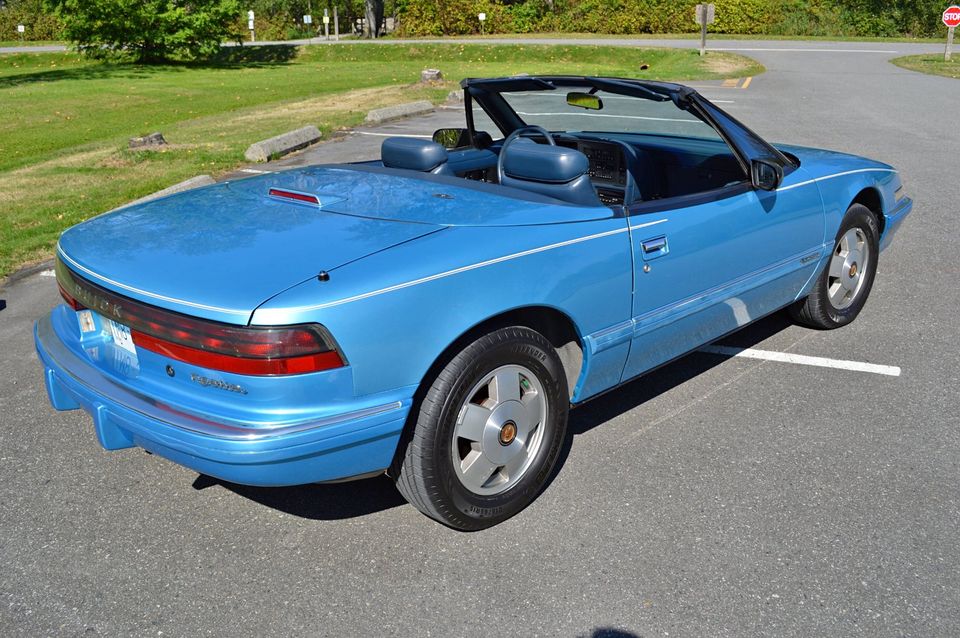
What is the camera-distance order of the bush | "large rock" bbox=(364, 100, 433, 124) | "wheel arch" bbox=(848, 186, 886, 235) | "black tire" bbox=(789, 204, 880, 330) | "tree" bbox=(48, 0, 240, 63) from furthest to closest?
the bush → "tree" bbox=(48, 0, 240, 63) → "large rock" bbox=(364, 100, 433, 124) → "wheel arch" bbox=(848, 186, 886, 235) → "black tire" bbox=(789, 204, 880, 330)

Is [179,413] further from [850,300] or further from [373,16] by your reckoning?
[373,16]

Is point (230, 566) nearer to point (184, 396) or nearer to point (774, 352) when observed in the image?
point (184, 396)

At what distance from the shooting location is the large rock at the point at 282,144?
11.2m

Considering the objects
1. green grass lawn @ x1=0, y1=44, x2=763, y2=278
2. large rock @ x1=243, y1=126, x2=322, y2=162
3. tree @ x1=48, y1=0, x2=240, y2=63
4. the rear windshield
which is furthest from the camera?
tree @ x1=48, y1=0, x2=240, y2=63

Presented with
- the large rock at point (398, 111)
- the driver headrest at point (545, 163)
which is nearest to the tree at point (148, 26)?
the large rock at point (398, 111)

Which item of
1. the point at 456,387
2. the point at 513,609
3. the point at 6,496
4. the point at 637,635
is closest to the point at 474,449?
the point at 456,387

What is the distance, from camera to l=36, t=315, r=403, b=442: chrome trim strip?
268 centimetres

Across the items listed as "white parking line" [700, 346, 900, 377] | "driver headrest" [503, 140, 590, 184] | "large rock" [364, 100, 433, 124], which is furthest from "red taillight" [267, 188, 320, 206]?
"large rock" [364, 100, 433, 124]

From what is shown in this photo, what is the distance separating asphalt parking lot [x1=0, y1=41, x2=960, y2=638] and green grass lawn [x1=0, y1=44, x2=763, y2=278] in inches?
164

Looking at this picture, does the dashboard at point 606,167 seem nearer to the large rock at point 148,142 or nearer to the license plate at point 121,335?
the license plate at point 121,335

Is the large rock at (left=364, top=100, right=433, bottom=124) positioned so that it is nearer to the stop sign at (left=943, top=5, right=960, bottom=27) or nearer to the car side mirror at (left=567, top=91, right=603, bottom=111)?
the car side mirror at (left=567, top=91, right=603, bottom=111)

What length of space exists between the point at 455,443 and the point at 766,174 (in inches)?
78.8

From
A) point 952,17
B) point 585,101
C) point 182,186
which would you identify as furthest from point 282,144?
point 952,17

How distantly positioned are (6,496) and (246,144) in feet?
30.8
